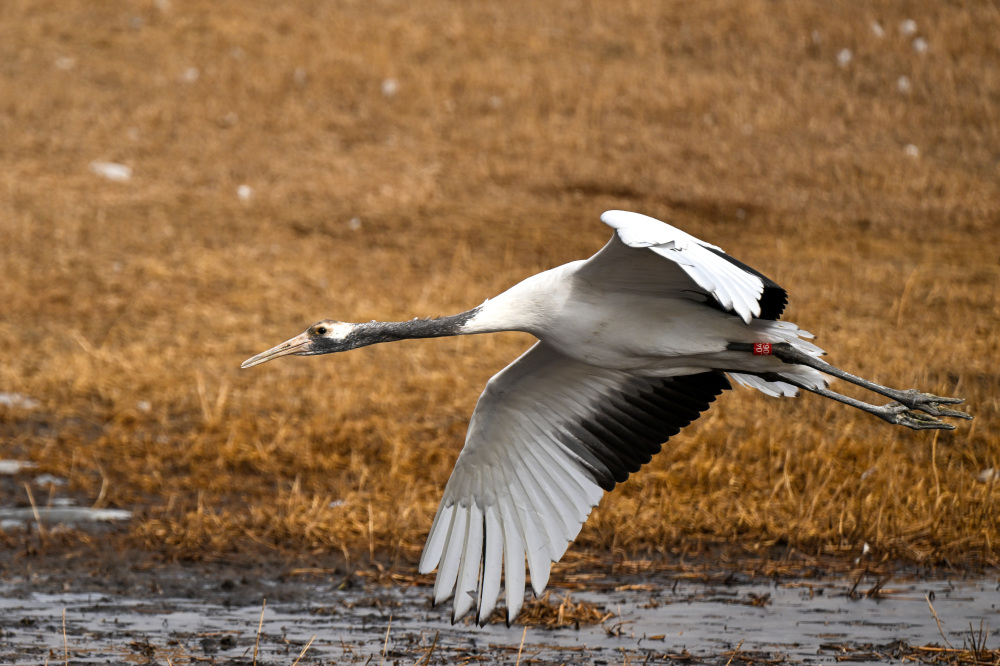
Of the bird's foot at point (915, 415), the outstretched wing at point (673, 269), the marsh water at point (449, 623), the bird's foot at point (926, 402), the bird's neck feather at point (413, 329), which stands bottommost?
the marsh water at point (449, 623)

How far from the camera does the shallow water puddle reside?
486 centimetres

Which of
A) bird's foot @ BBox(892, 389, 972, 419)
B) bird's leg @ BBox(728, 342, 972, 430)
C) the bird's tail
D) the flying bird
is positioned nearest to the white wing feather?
the flying bird

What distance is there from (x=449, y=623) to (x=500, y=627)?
9.1 inches

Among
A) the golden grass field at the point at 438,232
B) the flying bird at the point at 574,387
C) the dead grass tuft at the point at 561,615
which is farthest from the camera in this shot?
the golden grass field at the point at 438,232

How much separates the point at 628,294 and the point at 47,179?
10026 millimetres

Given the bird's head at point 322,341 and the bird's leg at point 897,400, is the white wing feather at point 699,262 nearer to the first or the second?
the bird's leg at point 897,400

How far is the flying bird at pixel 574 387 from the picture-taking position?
4.85 m

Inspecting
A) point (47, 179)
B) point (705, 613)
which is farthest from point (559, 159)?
point (705, 613)

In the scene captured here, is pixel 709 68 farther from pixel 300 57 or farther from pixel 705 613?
pixel 705 613

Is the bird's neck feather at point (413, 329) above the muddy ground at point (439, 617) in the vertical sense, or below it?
above

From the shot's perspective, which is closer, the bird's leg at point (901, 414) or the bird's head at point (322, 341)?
the bird's head at point (322, 341)

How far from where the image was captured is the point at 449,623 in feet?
17.5

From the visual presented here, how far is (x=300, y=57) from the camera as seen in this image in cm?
1569

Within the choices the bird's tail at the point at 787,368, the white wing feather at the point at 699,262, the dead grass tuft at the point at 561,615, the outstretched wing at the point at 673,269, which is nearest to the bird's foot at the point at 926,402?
the bird's tail at the point at 787,368
